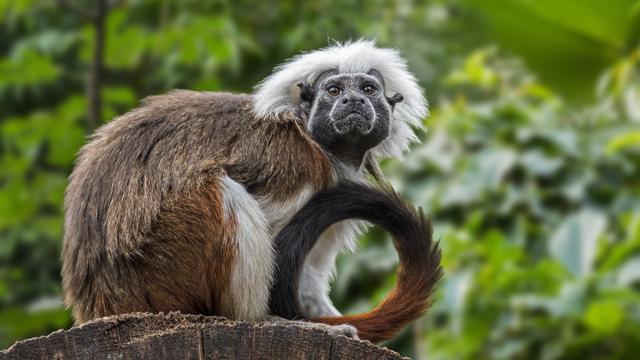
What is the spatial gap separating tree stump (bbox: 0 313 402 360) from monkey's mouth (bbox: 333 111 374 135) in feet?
4.29

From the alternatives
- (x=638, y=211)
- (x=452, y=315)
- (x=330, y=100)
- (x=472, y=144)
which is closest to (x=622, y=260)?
(x=638, y=211)

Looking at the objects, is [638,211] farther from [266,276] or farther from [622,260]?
[266,276]

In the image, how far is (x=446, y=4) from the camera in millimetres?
12391

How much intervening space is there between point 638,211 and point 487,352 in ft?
5.57

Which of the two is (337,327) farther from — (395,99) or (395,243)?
(395,99)

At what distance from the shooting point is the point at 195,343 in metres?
3.78

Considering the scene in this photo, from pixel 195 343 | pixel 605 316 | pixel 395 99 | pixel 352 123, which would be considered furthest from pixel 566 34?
pixel 195 343

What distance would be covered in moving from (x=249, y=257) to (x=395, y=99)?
3.76 feet

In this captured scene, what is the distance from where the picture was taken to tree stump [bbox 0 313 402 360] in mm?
3756

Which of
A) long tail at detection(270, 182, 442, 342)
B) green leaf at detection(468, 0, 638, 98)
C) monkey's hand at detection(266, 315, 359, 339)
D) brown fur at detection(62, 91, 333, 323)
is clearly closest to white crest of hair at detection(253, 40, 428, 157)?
brown fur at detection(62, 91, 333, 323)

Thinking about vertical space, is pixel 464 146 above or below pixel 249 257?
above

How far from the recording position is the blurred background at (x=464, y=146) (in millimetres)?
8469

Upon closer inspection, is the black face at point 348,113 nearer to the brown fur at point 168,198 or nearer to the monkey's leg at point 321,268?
the brown fur at point 168,198

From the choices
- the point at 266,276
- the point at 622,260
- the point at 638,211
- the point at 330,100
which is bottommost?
the point at 266,276
